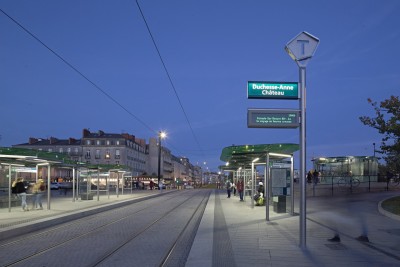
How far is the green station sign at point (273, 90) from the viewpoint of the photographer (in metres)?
11.3

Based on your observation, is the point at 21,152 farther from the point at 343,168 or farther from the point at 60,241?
the point at 343,168

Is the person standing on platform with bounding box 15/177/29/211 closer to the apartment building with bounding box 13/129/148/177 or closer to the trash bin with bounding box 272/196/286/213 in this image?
the trash bin with bounding box 272/196/286/213

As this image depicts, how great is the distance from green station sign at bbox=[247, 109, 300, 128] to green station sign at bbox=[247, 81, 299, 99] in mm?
356

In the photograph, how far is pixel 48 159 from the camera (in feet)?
71.2

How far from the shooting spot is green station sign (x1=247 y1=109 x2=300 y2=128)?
11.3 m

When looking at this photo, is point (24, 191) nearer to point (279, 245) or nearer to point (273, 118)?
point (279, 245)

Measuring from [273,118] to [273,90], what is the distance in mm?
696

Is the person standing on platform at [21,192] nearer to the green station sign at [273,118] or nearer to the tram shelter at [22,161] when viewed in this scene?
the tram shelter at [22,161]

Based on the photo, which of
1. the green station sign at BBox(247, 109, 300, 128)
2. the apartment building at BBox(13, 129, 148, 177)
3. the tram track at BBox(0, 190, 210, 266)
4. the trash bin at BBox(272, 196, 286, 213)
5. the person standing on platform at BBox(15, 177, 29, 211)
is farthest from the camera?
the apartment building at BBox(13, 129, 148, 177)

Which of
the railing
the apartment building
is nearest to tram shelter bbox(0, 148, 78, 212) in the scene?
the railing

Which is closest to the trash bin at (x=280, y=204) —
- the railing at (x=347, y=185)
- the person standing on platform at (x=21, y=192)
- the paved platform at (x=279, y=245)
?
the paved platform at (x=279, y=245)

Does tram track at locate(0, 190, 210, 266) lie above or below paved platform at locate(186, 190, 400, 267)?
below

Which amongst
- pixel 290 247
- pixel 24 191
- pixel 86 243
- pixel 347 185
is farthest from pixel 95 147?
pixel 290 247

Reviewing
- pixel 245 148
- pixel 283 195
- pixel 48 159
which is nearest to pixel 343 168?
pixel 283 195
